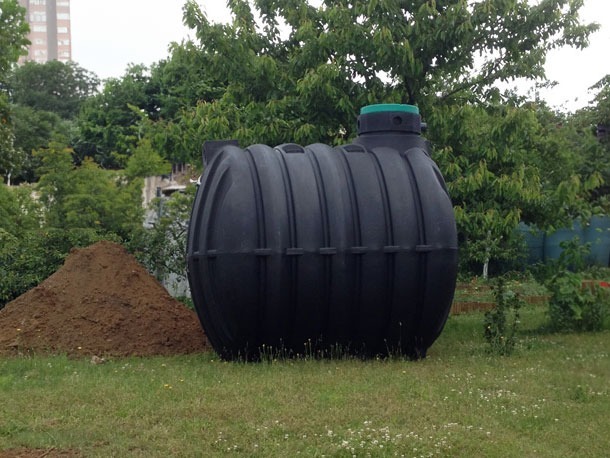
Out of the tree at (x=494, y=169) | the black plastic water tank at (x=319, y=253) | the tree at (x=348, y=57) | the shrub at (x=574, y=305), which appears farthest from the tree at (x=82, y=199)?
the shrub at (x=574, y=305)

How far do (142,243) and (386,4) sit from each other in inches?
197

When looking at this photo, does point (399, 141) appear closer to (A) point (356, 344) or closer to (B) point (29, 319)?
(A) point (356, 344)

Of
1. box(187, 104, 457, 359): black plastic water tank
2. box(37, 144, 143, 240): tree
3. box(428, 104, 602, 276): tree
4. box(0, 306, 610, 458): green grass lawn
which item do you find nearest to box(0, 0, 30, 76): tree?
box(37, 144, 143, 240): tree

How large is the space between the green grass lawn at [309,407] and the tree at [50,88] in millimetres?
65638

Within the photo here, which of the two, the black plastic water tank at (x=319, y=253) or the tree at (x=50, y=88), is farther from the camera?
the tree at (x=50, y=88)

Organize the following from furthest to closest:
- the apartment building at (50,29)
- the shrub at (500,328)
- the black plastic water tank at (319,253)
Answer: the apartment building at (50,29) < the shrub at (500,328) < the black plastic water tank at (319,253)

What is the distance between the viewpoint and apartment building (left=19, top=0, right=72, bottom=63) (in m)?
159

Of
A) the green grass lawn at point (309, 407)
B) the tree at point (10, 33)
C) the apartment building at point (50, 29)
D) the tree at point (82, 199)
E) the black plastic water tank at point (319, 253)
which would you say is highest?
the apartment building at point (50, 29)

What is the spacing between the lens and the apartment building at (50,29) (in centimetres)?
15875

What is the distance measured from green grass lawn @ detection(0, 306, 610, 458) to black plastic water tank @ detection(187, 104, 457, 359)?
306 mm

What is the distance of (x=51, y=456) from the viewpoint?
521cm

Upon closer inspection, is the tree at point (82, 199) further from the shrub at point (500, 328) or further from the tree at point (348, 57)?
the shrub at point (500, 328)

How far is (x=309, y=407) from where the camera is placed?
247 inches

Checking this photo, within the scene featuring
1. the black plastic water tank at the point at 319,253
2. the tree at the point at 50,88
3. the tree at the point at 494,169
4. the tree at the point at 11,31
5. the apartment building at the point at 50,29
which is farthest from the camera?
the apartment building at the point at 50,29
